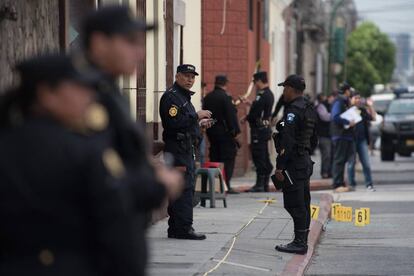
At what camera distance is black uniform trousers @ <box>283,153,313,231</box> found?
11469mm

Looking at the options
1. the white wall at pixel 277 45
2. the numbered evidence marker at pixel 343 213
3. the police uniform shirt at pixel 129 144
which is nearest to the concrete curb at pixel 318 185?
the numbered evidence marker at pixel 343 213

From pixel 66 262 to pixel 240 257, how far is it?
6.72 meters

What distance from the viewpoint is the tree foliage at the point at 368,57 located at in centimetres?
9494

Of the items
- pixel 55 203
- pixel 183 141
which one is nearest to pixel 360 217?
pixel 183 141

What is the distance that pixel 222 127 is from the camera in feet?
61.1

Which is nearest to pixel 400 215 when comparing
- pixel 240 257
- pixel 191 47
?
pixel 191 47

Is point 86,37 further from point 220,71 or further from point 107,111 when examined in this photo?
point 220,71

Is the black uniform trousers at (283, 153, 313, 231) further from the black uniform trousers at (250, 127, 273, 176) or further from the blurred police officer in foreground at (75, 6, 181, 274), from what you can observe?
the black uniform trousers at (250, 127, 273, 176)

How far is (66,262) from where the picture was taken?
4.62 metres

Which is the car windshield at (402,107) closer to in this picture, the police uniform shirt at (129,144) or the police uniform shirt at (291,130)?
the police uniform shirt at (291,130)

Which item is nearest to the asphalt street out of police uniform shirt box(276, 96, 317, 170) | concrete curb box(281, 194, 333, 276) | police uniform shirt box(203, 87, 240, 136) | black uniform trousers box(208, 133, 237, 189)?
concrete curb box(281, 194, 333, 276)

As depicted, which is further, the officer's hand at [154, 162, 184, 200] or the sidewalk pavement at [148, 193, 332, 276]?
the sidewalk pavement at [148, 193, 332, 276]

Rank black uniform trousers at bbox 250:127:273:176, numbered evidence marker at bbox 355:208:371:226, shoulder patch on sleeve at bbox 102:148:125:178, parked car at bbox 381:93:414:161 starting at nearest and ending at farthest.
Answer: shoulder patch on sleeve at bbox 102:148:125:178
numbered evidence marker at bbox 355:208:371:226
black uniform trousers at bbox 250:127:273:176
parked car at bbox 381:93:414:161

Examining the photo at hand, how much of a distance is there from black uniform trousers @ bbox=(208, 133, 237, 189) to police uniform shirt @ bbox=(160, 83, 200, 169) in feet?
20.7
